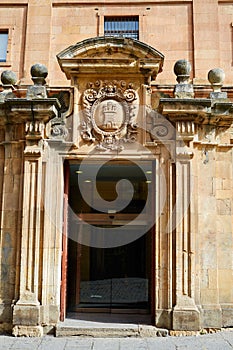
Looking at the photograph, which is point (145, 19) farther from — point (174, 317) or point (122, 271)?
point (174, 317)

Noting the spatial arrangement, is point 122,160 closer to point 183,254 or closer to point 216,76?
point 183,254

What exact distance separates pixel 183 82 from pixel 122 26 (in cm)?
706

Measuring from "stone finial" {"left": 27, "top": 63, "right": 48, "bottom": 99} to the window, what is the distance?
6589 mm

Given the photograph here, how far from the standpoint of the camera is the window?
15302 millimetres

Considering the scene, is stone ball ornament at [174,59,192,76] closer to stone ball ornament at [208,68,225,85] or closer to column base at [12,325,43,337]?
stone ball ornament at [208,68,225,85]

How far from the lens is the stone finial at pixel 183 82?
29.9ft

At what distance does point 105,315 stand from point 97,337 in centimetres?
155

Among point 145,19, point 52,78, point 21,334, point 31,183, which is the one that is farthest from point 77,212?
point 145,19

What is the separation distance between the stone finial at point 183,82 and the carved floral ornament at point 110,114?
93 cm

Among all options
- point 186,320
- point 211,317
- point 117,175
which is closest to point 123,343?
point 186,320

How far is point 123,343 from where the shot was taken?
7977 millimetres

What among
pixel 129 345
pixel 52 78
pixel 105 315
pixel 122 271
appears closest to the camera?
pixel 129 345

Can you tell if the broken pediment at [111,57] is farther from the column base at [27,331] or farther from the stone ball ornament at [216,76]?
the column base at [27,331]

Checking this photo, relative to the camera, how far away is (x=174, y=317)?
8398 mm
